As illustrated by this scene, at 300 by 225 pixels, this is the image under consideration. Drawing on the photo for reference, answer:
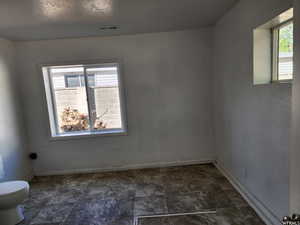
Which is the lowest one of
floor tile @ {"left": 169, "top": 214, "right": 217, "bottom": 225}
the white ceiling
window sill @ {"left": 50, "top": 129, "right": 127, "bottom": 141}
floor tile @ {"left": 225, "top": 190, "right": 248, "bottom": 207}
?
floor tile @ {"left": 169, "top": 214, "right": 217, "bottom": 225}

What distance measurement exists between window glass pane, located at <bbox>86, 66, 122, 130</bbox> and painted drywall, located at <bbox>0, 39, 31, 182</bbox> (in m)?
1.16

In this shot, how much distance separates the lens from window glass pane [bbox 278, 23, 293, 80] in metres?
1.70

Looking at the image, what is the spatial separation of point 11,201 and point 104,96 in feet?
6.36

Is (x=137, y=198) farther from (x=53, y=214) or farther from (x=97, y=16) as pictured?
(x=97, y=16)

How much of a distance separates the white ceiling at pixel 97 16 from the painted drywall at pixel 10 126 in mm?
387

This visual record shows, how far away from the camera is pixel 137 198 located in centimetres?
252

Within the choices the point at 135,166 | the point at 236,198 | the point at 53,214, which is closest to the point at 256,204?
the point at 236,198

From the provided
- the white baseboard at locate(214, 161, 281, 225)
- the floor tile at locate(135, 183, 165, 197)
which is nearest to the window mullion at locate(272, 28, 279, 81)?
the white baseboard at locate(214, 161, 281, 225)

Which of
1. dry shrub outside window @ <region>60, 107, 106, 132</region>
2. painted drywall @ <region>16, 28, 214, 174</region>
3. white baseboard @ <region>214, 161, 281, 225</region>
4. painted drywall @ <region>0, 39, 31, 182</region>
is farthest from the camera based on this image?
dry shrub outside window @ <region>60, 107, 106, 132</region>

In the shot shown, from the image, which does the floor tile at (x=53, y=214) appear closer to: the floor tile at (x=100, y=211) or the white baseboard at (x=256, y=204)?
the floor tile at (x=100, y=211)

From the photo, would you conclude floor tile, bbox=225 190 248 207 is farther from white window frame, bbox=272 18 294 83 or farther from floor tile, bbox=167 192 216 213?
white window frame, bbox=272 18 294 83

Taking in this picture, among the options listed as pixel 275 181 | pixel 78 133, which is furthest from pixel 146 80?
pixel 275 181

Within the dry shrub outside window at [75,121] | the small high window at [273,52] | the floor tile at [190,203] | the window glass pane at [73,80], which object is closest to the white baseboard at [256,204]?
the floor tile at [190,203]

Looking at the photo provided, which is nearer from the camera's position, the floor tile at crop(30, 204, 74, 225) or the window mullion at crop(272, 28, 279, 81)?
the window mullion at crop(272, 28, 279, 81)
